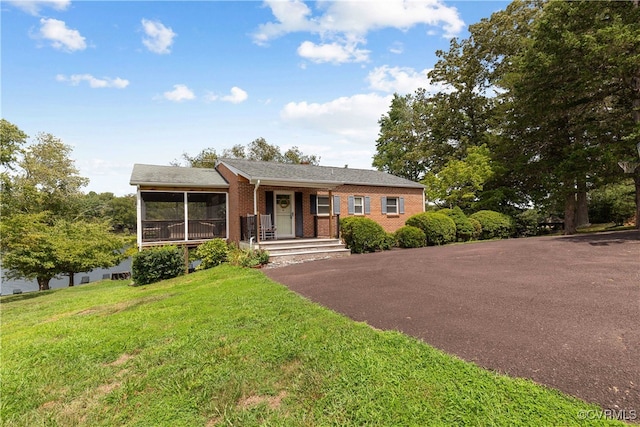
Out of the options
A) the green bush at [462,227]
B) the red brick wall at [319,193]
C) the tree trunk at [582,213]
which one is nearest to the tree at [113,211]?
the red brick wall at [319,193]

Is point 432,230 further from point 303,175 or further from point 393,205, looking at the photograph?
point 303,175

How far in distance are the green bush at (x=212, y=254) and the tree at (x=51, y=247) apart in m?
8.76

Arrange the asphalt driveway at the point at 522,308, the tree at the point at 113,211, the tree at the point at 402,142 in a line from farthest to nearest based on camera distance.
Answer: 1. the tree at the point at 402,142
2. the tree at the point at 113,211
3. the asphalt driveway at the point at 522,308

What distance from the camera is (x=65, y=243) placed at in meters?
16.0

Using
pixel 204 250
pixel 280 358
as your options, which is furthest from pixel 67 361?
pixel 204 250

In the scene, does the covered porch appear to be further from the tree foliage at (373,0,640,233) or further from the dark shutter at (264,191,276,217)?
the tree foliage at (373,0,640,233)

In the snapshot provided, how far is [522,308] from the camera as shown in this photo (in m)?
4.31

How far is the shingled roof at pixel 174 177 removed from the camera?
12.1 meters

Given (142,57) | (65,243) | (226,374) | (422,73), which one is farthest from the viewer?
(422,73)

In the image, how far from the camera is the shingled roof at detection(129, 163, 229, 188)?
12.1m

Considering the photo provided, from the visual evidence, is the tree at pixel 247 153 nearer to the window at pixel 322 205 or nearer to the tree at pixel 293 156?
the tree at pixel 293 156

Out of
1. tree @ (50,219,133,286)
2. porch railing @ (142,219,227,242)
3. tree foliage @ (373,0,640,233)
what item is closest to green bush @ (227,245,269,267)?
porch railing @ (142,219,227,242)

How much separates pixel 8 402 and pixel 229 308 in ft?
9.13

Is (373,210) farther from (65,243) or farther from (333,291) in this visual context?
(65,243)
